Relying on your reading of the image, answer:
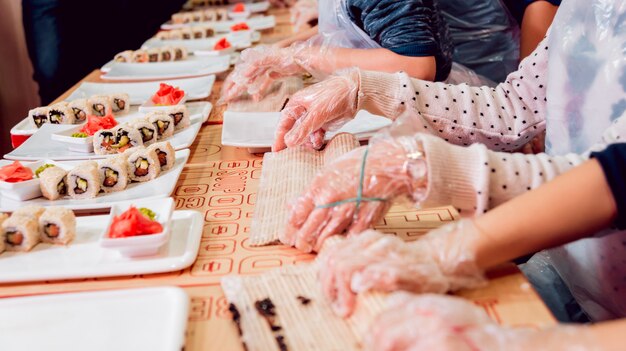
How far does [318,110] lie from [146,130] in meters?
0.59

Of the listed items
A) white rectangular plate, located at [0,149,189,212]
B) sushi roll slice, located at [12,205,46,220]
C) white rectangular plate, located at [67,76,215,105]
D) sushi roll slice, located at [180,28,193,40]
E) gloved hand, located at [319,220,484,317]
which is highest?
gloved hand, located at [319,220,484,317]

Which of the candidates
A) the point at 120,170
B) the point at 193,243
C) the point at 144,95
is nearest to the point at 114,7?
the point at 144,95

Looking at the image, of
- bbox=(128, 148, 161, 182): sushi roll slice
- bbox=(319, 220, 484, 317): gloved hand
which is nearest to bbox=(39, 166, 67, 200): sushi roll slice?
bbox=(128, 148, 161, 182): sushi roll slice

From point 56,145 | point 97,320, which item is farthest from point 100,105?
point 97,320

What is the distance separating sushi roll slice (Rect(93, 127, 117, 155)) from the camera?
173cm

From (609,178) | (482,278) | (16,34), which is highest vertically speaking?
(609,178)

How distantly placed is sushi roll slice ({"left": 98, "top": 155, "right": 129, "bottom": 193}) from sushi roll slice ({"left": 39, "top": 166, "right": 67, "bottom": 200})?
0.09 meters

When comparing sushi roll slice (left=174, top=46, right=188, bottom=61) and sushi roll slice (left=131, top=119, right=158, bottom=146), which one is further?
sushi roll slice (left=174, top=46, right=188, bottom=61)

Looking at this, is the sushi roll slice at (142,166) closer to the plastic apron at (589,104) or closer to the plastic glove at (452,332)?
the plastic glove at (452,332)

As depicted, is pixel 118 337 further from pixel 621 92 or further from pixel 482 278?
pixel 621 92

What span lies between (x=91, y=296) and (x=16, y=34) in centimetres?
416

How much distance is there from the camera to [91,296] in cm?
100

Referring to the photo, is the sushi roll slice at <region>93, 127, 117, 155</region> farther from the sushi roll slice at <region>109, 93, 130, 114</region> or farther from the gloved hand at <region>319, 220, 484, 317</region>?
the gloved hand at <region>319, 220, 484, 317</region>

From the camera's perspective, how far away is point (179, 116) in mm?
1967
